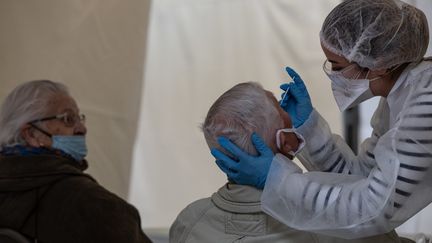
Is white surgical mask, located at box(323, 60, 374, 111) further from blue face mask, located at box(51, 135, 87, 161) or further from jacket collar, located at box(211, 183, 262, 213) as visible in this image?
blue face mask, located at box(51, 135, 87, 161)

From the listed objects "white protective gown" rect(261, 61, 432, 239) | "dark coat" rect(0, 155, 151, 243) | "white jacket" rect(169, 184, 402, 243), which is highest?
"white protective gown" rect(261, 61, 432, 239)

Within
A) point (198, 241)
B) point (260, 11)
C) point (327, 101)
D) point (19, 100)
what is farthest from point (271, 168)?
point (260, 11)

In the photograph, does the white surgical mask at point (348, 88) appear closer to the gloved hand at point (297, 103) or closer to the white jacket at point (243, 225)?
the gloved hand at point (297, 103)

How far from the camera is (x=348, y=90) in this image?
1629 mm

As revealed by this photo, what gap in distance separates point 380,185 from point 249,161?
0.95ft

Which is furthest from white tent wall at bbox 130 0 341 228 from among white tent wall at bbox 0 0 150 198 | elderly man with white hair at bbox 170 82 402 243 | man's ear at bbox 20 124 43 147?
elderly man with white hair at bbox 170 82 402 243

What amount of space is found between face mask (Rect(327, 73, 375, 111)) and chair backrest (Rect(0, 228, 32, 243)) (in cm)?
108

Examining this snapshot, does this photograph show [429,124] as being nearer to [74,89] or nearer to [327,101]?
[327,101]

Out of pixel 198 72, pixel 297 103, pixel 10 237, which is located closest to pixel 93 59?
pixel 198 72

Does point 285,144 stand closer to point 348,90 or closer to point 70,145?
point 348,90

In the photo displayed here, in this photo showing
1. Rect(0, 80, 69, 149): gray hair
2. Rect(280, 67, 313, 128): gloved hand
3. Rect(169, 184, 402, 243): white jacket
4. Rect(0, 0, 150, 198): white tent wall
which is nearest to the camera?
Rect(169, 184, 402, 243): white jacket

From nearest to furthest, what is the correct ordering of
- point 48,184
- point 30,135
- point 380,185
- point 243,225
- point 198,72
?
point 380,185 < point 243,225 < point 48,184 < point 30,135 < point 198,72

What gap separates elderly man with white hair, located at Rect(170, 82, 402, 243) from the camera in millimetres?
1545

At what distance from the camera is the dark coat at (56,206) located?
2.13 m
